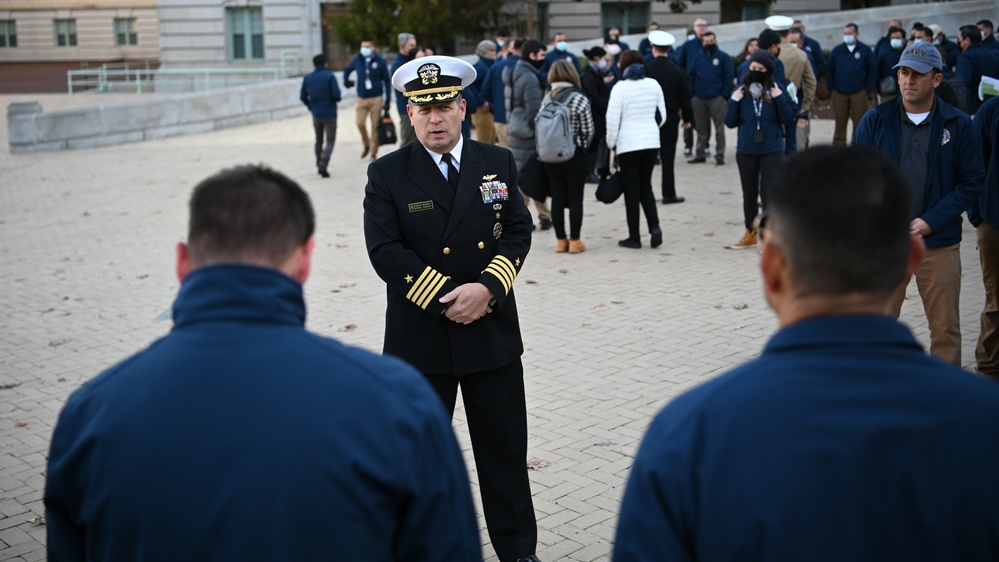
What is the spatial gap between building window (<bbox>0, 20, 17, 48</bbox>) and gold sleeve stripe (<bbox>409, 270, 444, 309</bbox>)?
59286mm

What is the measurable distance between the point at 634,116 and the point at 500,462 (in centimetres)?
738

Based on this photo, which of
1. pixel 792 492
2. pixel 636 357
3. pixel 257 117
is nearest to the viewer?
pixel 792 492

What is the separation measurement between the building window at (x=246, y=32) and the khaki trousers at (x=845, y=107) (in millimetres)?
33050

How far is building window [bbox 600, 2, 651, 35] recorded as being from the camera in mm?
45500

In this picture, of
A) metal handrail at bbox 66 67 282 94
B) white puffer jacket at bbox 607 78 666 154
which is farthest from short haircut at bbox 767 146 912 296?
metal handrail at bbox 66 67 282 94

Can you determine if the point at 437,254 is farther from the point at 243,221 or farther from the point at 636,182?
the point at 636,182

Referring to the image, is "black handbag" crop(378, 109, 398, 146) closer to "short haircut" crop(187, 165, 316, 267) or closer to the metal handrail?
"short haircut" crop(187, 165, 316, 267)

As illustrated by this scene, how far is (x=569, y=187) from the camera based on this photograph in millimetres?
11547

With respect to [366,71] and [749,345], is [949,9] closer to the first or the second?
[366,71]

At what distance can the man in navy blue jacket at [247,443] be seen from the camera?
6.88ft

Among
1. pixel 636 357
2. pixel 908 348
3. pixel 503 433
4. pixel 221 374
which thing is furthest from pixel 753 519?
pixel 636 357

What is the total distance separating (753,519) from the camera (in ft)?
6.38

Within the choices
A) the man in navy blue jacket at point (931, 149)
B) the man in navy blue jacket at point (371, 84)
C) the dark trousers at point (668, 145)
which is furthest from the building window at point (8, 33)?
the man in navy blue jacket at point (931, 149)

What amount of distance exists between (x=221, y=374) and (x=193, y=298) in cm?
18
